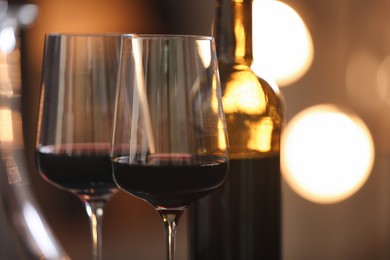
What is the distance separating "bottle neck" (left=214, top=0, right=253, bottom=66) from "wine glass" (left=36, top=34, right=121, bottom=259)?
0.11 m

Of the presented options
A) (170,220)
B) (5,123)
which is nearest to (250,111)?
(170,220)

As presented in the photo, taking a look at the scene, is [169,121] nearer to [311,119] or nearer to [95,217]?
[95,217]

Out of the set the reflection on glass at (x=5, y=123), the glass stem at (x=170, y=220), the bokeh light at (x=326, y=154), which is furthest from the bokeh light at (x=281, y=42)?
the glass stem at (x=170, y=220)

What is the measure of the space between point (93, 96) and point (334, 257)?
5.52 feet

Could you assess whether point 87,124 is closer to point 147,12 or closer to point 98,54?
point 98,54

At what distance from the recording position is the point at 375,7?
225 centimetres

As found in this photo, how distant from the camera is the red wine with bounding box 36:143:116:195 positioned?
2.39 ft

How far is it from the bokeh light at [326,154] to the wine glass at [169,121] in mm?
1449

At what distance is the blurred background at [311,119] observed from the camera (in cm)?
212

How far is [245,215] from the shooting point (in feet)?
2.34

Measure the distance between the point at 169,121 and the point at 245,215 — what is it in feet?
0.57

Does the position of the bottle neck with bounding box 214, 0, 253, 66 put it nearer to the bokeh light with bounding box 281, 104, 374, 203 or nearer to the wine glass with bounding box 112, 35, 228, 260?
the wine glass with bounding box 112, 35, 228, 260

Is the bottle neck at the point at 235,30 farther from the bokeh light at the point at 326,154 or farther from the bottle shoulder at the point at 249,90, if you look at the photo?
the bokeh light at the point at 326,154

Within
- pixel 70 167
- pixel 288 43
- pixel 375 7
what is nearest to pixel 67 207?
pixel 288 43
